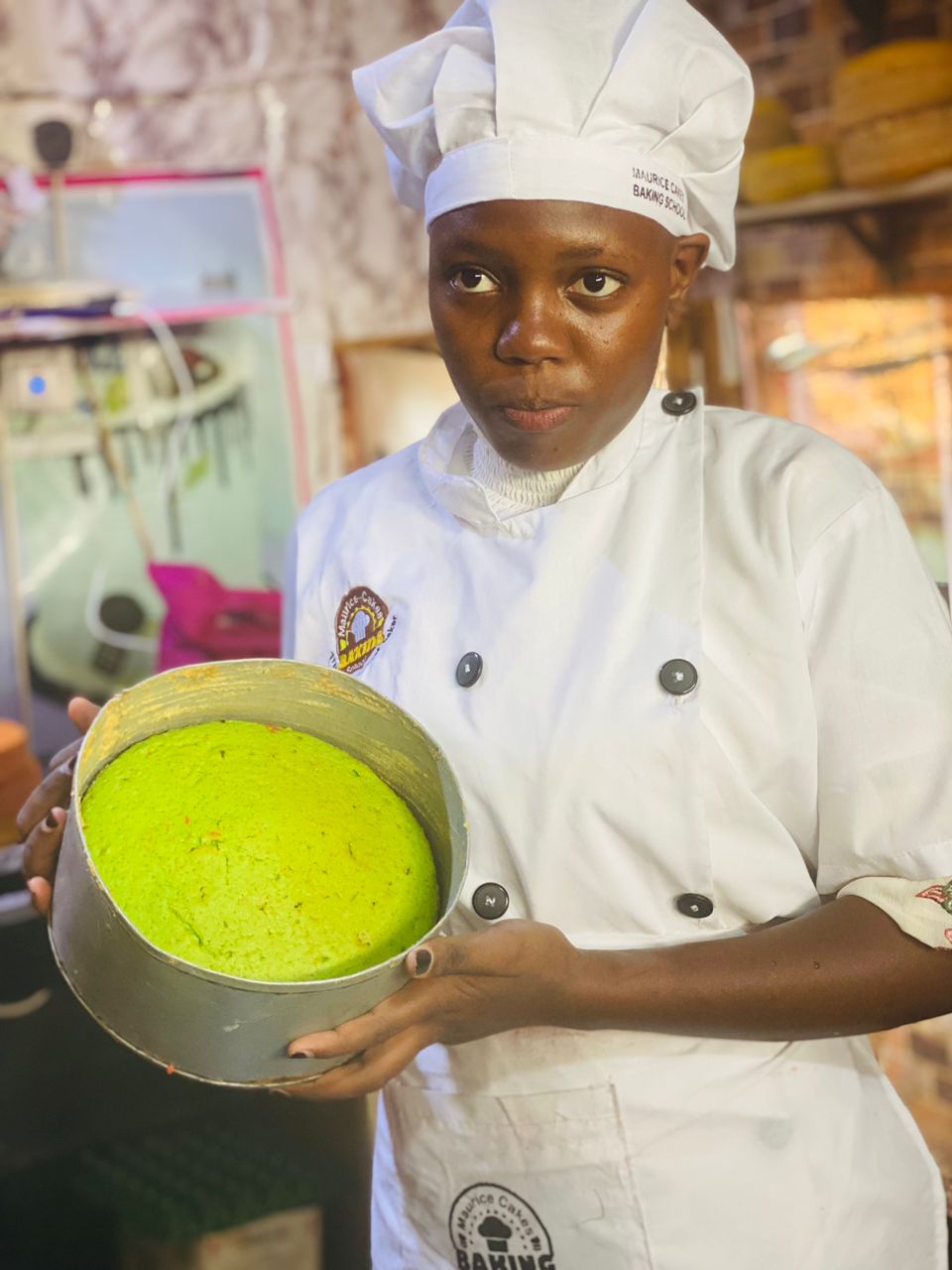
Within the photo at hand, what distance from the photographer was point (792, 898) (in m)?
1.18

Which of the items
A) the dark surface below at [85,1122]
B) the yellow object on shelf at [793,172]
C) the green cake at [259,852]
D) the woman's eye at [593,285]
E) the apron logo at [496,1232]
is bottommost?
the dark surface below at [85,1122]

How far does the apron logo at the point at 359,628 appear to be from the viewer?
4.31 feet

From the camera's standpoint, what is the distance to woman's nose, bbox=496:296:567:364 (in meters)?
1.10

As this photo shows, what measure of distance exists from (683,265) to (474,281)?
22 cm

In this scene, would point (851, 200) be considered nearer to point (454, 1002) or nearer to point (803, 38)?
point (803, 38)

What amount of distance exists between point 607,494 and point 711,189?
29 centimetres

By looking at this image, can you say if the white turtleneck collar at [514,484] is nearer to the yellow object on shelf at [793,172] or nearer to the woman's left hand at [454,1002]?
the woman's left hand at [454,1002]

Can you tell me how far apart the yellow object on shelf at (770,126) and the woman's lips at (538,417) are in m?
2.45

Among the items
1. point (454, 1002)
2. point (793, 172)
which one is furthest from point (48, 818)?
point (793, 172)

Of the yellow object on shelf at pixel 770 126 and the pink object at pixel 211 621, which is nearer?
the pink object at pixel 211 621

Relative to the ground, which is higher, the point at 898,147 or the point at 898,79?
the point at 898,79

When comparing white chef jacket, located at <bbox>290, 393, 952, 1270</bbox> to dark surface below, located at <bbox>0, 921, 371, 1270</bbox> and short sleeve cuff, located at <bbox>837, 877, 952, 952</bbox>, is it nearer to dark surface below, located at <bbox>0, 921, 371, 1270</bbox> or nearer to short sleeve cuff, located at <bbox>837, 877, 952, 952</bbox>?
short sleeve cuff, located at <bbox>837, 877, 952, 952</bbox>

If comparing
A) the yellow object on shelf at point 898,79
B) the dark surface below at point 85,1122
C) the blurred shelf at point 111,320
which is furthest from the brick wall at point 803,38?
the dark surface below at point 85,1122

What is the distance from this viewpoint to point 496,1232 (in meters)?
1.23
